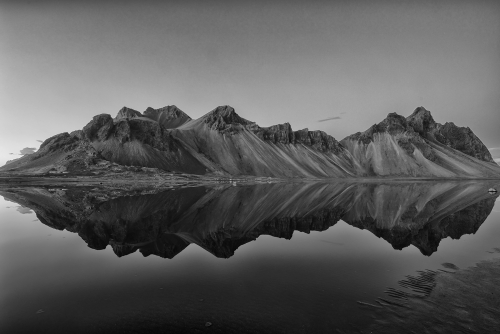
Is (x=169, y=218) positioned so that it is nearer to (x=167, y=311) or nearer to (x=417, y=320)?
(x=167, y=311)

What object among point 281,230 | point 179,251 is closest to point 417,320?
point 179,251

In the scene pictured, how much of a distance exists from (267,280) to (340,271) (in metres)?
4.57

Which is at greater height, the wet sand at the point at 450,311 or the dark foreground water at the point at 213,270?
the dark foreground water at the point at 213,270

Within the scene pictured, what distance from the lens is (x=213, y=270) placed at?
51.0 ft

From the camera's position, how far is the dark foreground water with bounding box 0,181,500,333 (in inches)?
399

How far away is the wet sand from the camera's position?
9.41 metres

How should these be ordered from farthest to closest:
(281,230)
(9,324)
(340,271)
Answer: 1. (281,230)
2. (340,271)
3. (9,324)

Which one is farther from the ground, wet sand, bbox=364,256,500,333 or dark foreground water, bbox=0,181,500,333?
dark foreground water, bbox=0,181,500,333

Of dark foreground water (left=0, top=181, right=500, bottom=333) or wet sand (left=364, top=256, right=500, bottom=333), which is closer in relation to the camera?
wet sand (left=364, top=256, right=500, bottom=333)

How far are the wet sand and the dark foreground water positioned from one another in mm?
923

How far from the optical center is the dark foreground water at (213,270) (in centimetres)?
1014

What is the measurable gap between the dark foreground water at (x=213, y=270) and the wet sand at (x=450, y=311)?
92cm

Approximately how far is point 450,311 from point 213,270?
1148 centimetres

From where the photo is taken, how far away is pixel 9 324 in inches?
387
